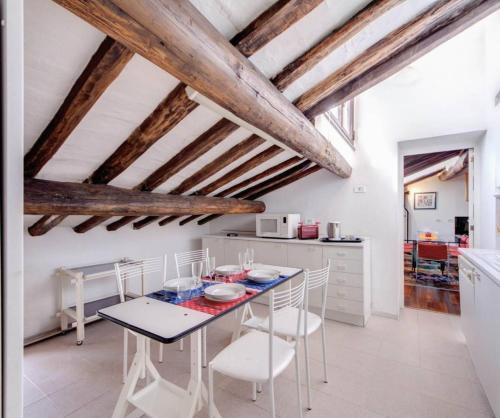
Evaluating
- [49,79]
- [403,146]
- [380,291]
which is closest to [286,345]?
[49,79]

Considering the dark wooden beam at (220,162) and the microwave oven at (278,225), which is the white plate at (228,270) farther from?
the microwave oven at (278,225)

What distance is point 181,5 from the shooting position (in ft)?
3.41

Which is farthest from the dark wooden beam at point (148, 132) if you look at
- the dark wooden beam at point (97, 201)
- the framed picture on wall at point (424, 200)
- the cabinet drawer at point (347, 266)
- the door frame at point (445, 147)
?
the framed picture on wall at point (424, 200)

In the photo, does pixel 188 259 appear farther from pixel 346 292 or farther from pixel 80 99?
pixel 80 99

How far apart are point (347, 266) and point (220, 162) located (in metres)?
1.91

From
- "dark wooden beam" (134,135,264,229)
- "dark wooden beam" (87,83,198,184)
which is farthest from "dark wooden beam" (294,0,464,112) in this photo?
"dark wooden beam" (87,83,198,184)

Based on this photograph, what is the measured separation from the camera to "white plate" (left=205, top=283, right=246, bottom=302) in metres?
1.73

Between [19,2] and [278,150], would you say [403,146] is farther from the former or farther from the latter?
[19,2]

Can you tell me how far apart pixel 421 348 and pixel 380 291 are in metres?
0.97

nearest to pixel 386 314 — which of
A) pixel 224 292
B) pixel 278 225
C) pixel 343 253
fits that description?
pixel 343 253

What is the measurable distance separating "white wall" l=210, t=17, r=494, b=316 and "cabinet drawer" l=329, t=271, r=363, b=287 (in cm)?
64

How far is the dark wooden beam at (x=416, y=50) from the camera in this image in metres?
1.96

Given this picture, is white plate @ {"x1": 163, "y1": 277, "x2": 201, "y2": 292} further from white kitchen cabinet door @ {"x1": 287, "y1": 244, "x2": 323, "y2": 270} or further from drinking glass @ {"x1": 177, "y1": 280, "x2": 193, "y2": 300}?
white kitchen cabinet door @ {"x1": 287, "y1": 244, "x2": 323, "y2": 270}

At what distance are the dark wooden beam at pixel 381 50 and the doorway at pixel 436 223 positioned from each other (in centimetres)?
224
